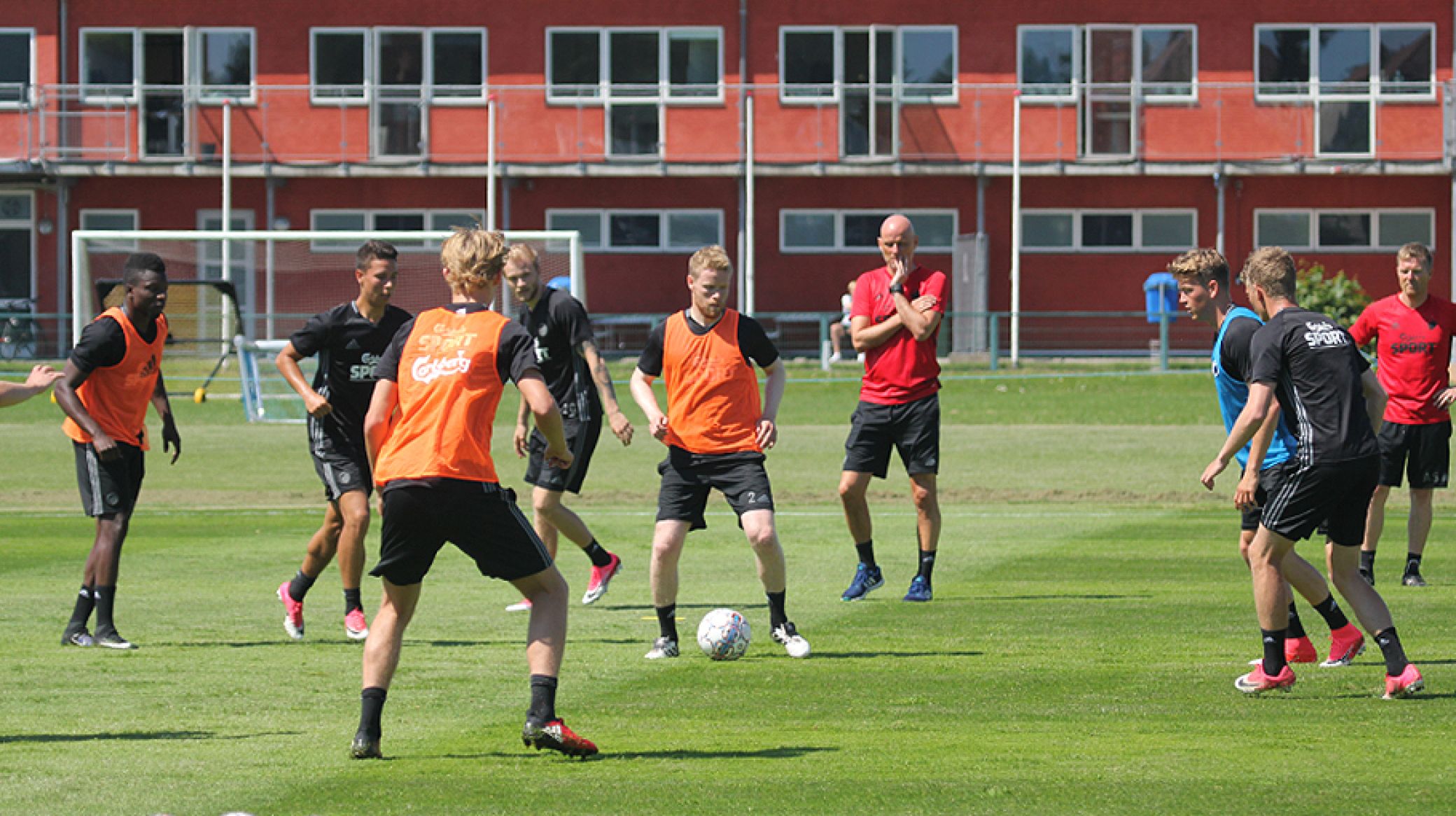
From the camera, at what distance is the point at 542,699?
671 cm

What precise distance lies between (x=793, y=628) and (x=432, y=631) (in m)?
2.02

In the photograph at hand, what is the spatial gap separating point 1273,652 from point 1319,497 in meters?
0.68

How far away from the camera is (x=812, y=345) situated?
120 feet

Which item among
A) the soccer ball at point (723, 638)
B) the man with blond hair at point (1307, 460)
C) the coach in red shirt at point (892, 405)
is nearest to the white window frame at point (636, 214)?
the coach in red shirt at point (892, 405)

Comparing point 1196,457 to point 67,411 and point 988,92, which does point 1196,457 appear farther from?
point 988,92

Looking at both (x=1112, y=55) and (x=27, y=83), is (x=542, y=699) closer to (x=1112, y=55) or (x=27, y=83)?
(x=1112, y=55)

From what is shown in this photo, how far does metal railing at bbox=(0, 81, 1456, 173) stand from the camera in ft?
121

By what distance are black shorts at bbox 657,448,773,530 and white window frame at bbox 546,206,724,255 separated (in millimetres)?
29574

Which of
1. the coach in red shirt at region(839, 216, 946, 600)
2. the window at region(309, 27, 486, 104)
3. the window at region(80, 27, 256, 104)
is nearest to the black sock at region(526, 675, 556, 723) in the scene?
the coach in red shirt at region(839, 216, 946, 600)

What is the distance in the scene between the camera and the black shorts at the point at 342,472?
990 cm

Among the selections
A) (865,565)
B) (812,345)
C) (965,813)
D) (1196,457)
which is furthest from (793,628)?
(812,345)

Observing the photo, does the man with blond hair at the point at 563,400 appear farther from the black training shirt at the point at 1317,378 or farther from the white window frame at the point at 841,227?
the white window frame at the point at 841,227

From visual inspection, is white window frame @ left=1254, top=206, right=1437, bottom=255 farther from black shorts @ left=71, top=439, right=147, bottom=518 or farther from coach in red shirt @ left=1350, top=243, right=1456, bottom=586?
black shorts @ left=71, top=439, right=147, bottom=518

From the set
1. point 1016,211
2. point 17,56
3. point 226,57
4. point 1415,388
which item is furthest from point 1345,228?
point 1415,388
